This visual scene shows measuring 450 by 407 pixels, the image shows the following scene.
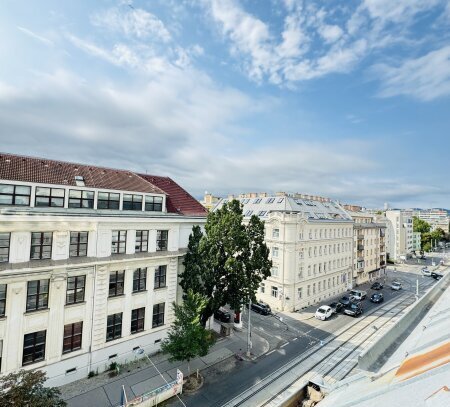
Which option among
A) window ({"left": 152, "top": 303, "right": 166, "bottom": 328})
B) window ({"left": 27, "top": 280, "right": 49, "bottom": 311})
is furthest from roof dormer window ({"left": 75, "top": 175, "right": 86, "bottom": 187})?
window ({"left": 152, "top": 303, "right": 166, "bottom": 328})

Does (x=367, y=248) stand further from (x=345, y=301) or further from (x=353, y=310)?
(x=353, y=310)

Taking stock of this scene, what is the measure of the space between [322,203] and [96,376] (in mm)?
51385

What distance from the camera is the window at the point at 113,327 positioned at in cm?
2653

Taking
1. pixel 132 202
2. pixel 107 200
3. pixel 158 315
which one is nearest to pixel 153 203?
pixel 132 202

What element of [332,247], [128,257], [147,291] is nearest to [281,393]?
[147,291]

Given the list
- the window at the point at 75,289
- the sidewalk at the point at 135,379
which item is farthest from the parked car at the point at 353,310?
the window at the point at 75,289

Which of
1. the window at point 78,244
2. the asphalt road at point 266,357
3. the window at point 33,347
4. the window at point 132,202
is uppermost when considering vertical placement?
the window at point 132,202

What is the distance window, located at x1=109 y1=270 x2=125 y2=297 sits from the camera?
87.6 ft

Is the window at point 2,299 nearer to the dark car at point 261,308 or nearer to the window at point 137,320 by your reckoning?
the window at point 137,320

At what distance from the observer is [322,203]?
201 ft

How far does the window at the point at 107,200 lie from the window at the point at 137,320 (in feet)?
35.5

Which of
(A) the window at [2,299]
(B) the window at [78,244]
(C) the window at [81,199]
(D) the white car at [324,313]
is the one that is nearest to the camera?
(A) the window at [2,299]

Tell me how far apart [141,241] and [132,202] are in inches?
164

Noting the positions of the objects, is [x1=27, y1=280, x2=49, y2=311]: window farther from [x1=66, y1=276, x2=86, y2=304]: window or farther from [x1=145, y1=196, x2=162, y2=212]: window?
[x1=145, y1=196, x2=162, y2=212]: window
